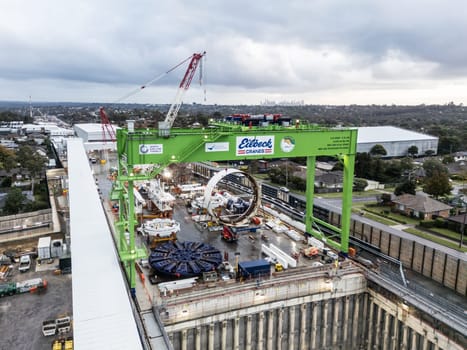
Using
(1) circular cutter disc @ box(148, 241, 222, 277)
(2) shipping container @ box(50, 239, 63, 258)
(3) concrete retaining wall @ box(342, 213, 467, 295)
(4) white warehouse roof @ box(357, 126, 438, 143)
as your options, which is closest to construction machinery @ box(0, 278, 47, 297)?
(2) shipping container @ box(50, 239, 63, 258)

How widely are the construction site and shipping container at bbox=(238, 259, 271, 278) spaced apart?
8 cm

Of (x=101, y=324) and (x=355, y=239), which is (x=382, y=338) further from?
(x=101, y=324)

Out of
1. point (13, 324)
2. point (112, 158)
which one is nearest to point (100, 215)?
point (13, 324)

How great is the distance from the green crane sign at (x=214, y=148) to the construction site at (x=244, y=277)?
80 millimetres

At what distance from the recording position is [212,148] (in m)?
24.8

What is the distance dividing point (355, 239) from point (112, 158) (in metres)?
57.3

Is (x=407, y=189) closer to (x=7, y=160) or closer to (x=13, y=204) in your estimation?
(x=13, y=204)

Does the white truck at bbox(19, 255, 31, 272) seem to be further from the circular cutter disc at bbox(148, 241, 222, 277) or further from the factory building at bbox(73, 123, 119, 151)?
the factory building at bbox(73, 123, 119, 151)

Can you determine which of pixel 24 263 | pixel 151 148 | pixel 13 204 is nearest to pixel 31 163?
pixel 13 204

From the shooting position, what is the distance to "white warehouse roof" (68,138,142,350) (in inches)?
577

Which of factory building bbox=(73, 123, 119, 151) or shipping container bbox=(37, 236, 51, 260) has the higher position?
factory building bbox=(73, 123, 119, 151)

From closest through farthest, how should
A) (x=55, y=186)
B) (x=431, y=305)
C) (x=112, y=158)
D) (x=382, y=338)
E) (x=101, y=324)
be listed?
1. (x=101, y=324)
2. (x=431, y=305)
3. (x=382, y=338)
4. (x=55, y=186)
5. (x=112, y=158)

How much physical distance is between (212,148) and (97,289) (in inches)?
459

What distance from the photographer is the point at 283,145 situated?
26531 millimetres
